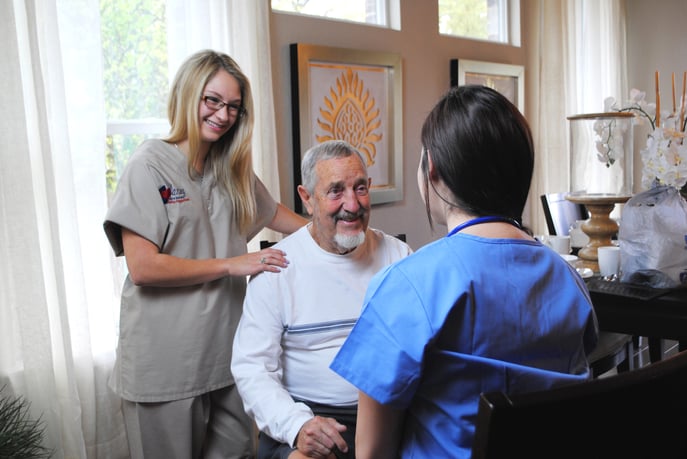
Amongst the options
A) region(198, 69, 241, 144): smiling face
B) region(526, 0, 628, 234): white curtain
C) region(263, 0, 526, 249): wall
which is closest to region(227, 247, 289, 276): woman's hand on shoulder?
region(198, 69, 241, 144): smiling face

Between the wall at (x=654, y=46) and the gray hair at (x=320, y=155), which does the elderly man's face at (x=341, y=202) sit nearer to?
the gray hair at (x=320, y=155)

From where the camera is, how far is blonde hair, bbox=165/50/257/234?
5.88 feet

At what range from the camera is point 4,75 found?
1.92 m

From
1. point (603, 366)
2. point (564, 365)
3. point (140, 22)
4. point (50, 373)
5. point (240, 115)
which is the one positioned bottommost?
point (603, 366)

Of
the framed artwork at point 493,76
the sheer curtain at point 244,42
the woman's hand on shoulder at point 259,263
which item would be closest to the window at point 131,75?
the sheer curtain at point 244,42

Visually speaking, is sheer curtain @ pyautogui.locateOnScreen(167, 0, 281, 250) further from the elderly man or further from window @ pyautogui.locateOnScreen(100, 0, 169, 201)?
the elderly man

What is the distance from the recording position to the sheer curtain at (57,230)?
1967 mm

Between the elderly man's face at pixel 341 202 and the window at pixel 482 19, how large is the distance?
2483 millimetres

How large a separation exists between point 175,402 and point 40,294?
Answer: 59 cm

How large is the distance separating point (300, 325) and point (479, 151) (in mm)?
837

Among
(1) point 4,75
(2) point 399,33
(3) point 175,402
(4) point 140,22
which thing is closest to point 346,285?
(3) point 175,402

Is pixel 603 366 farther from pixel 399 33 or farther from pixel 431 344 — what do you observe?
pixel 399 33

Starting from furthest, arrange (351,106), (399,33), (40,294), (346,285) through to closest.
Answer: (399,33)
(351,106)
(40,294)
(346,285)

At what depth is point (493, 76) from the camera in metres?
4.19
